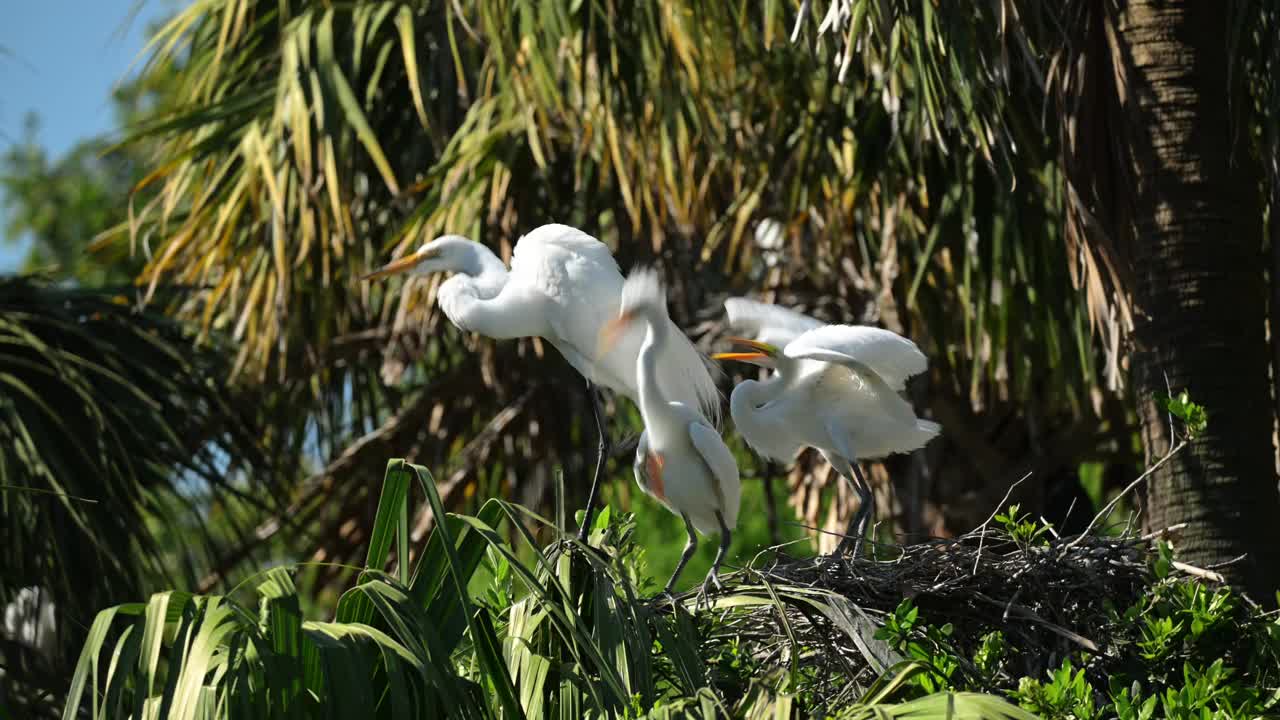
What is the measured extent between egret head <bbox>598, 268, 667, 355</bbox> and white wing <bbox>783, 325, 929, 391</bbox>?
32 centimetres

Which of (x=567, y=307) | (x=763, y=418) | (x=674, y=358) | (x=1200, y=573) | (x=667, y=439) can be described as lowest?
(x=1200, y=573)

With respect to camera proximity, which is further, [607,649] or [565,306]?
[565,306]

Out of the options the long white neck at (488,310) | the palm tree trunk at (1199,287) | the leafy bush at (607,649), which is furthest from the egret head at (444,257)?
the palm tree trunk at (1199,287)

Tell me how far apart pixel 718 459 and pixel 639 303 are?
0.37m

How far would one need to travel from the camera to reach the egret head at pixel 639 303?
10.3 ft

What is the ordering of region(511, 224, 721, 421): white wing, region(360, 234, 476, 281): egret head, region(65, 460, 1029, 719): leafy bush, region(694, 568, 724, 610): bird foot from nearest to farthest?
region(65, 460, 1029, 719): leafy bush
region(694, 568, 724, 610): bird foot
region(511, 224, 721, 421): white wing
region(360, 234, 476, 281): egret head

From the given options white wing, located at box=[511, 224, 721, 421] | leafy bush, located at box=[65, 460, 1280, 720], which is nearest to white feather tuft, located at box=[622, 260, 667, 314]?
white wing, located at box=[511, 224, 721, 421]

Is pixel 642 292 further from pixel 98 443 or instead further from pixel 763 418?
pixel 98 443

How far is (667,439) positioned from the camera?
3242 mm

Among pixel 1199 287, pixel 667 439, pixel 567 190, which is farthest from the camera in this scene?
pixel 567 190

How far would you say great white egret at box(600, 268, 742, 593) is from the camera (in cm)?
318

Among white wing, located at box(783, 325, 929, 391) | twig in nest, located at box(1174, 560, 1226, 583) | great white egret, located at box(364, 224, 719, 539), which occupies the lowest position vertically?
twig in nest, located at box(1174, 560, 1226, 583)

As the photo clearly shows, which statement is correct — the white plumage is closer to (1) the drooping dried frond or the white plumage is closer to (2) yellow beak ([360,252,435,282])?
(2) yellow beak ([360,252,435,282])

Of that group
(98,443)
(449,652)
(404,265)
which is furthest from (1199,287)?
(98,443)
